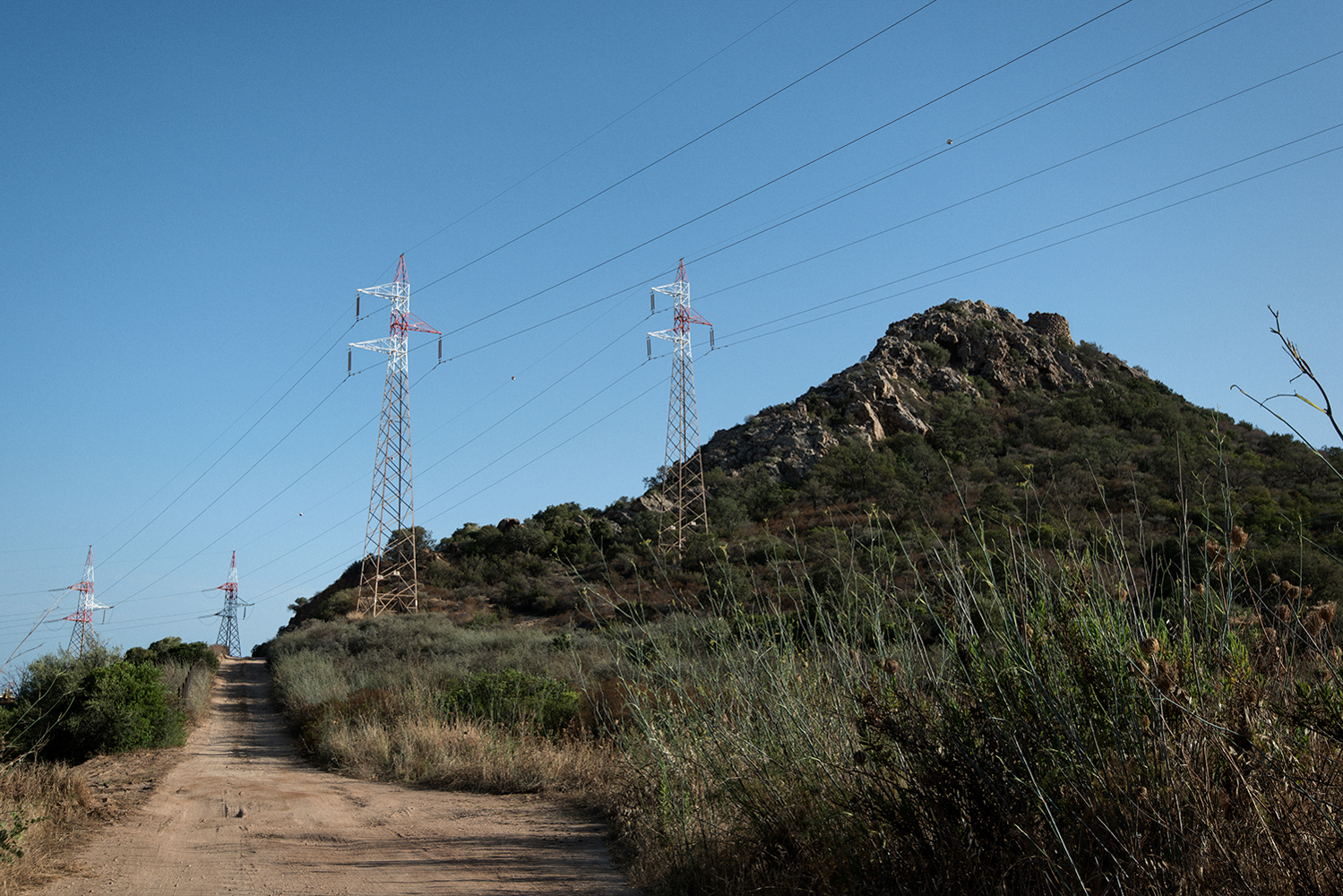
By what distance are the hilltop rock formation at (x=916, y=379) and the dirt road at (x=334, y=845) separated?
3302 centimetres

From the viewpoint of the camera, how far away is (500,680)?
11.6m

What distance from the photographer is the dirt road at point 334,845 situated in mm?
5266

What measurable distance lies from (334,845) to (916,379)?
46.9 meters

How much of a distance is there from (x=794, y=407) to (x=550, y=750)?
129 ft

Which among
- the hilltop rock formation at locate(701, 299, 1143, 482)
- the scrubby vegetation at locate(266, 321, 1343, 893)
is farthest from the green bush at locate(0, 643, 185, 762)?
the hilltop rock formation at locate(701, 299, 1143, 482)

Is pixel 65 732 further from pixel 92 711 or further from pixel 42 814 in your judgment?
pixel 42 814

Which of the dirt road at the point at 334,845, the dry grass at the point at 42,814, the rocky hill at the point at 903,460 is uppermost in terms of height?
the rocky hill at the point at 903,460

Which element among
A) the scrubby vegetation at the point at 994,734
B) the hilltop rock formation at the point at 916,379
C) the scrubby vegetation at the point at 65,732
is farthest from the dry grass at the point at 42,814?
the hilltop rock formation at the point at 916,379

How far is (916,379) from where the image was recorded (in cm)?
4944

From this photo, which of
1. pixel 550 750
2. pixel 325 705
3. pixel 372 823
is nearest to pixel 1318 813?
pixel 372 823

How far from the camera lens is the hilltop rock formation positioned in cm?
4350

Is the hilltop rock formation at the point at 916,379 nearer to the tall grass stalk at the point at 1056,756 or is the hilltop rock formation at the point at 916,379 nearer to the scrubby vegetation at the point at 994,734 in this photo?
the scrubby vegetation at the point at 994,734

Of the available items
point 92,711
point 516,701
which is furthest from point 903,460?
point 92,711

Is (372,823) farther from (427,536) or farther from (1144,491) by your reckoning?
(427,536)
